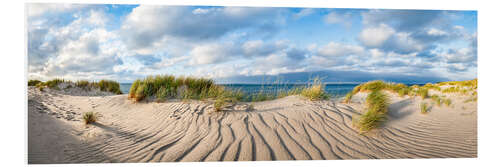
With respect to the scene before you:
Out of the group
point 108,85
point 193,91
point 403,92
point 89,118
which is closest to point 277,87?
point 193,91

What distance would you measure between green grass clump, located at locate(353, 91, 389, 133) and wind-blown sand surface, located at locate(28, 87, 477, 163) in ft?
0.28

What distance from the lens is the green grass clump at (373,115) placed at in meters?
2.55

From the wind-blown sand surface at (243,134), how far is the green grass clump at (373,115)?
0.28ft

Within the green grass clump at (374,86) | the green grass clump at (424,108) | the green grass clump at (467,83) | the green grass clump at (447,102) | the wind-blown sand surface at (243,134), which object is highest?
the green grass clump at (467,83)

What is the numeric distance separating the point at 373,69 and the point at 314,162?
7.58 ft

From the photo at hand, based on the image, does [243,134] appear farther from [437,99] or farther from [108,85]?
[108,85]

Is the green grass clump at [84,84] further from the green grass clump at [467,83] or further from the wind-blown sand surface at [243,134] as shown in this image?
the green grass clump at [467,83]

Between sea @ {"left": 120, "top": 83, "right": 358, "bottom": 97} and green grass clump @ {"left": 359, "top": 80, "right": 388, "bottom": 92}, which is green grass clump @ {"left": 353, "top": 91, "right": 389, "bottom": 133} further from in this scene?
green grass clump @ {"left": 359, "top": 80, "right": 388, "bottom": 92}

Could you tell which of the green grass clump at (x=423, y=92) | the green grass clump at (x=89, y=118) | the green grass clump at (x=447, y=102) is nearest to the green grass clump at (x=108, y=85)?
the green grass clump at (x=89, y=118)

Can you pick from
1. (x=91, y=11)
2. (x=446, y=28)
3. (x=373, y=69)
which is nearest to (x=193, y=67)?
(x=91, y=11)

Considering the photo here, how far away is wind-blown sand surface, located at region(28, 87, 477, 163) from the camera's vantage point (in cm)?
210

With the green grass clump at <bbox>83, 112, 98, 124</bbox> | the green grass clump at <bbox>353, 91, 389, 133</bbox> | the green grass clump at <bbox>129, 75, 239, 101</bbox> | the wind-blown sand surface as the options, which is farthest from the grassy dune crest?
the green grass clump at <bbox>83, 112, 98, 124</bbox>

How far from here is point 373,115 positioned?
261 cm

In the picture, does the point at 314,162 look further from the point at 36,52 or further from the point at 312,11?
the point at 36,52
